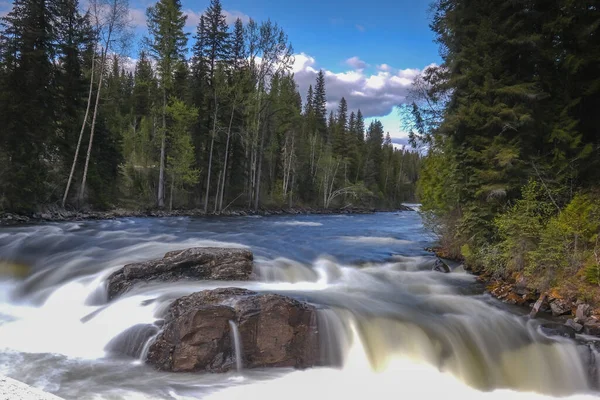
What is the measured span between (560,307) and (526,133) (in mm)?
4801

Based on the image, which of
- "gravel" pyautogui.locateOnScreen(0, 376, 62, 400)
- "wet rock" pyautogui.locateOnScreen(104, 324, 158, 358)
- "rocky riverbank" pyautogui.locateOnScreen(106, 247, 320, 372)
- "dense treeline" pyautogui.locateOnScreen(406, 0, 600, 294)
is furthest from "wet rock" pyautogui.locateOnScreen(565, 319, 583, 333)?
"gravel" pyautogui.locateOnScreen(0, 376, 62, 400)

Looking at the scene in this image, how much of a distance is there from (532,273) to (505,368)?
356cm

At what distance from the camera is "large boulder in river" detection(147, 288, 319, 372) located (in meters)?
5.87

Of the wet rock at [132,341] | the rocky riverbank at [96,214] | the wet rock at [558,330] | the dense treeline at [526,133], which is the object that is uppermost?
the dense treeline at [526,133]

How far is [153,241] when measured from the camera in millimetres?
14070

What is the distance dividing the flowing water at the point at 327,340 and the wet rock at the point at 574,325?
508 mm

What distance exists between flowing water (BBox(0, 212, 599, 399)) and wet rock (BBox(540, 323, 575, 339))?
0.46ft

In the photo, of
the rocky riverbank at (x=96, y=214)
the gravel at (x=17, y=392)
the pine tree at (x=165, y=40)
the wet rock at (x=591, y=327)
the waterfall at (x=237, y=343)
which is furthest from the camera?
the pine tree at (x=165, y=40)

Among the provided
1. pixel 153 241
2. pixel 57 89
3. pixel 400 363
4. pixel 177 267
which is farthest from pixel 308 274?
pixel 57 89

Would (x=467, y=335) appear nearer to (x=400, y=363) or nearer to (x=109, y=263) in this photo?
(x=400, y=363)

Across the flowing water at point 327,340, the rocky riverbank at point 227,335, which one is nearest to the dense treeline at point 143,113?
the flowing water at point 327,340

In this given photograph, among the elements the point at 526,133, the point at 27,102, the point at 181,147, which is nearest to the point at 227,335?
the point at 526,133

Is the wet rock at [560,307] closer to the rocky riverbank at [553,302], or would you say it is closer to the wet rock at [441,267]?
the rocky riverbank at [553,302]

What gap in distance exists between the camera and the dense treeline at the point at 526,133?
9.11m
